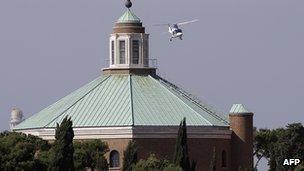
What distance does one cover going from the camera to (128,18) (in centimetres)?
14750

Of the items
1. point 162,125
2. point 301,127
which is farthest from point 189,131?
point 301,127

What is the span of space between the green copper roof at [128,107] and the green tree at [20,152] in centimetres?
1334

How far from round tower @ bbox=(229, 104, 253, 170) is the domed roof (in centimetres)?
978

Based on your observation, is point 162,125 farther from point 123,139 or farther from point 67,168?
point 67,168

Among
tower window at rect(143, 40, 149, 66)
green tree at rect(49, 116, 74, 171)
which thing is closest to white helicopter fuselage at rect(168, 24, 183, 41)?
tower window at rect(143, 40, 149, 66)

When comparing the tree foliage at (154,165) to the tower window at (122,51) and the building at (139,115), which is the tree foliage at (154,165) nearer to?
the building at (139,115)

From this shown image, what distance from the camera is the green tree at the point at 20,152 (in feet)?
383

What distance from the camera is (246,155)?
143625mm

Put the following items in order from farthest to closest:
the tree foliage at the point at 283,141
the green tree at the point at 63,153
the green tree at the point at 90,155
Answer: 1. the tree foliage at the point at 283,141
2. the green tree at the point at 90,155
3. the green tree at the point at 63,153

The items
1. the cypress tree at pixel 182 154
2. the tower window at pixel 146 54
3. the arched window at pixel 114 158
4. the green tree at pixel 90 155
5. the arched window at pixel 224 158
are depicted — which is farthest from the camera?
the tower window at pixel 146 54

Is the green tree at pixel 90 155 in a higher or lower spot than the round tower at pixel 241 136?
lower
